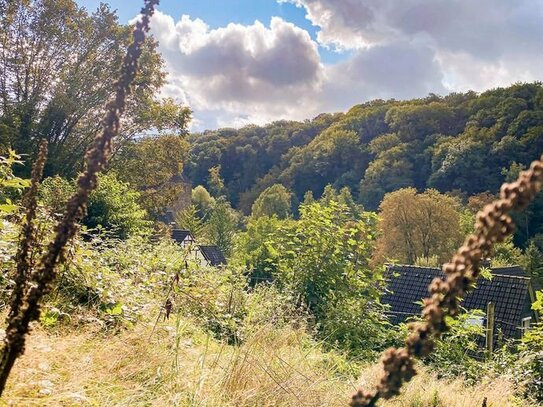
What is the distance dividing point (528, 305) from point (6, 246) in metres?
19.7

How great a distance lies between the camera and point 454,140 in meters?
60.6

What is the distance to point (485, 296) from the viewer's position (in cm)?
1992

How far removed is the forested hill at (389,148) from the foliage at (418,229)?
14.0 meters

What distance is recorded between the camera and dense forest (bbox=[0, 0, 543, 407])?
134 inches

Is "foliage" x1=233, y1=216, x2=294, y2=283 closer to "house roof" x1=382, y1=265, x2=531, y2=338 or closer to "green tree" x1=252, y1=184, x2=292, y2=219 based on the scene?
"house roof" x1=382, y1=265, x2=531, y2=338

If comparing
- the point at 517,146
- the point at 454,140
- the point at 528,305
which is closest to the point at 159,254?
the point at 528,305

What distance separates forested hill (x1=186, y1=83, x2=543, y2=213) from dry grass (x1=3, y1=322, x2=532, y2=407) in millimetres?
50514

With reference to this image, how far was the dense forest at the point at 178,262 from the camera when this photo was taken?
340 centimetres

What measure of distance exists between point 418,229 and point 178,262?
1359 inches

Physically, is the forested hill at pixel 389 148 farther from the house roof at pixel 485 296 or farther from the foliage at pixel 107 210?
the foliage at pixel 107 210

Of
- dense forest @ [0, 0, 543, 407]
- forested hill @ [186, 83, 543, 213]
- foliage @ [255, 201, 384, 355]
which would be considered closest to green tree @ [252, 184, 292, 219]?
forested hill @ [186, 83, 543, 213]

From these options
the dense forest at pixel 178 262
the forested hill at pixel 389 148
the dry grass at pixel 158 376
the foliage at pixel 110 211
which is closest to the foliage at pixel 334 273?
the dense forest at pixel 178 262

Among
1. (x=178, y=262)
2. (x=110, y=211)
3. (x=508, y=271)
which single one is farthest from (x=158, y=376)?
(x=508, y=271)

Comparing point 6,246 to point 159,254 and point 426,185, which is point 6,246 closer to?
point 159,254
